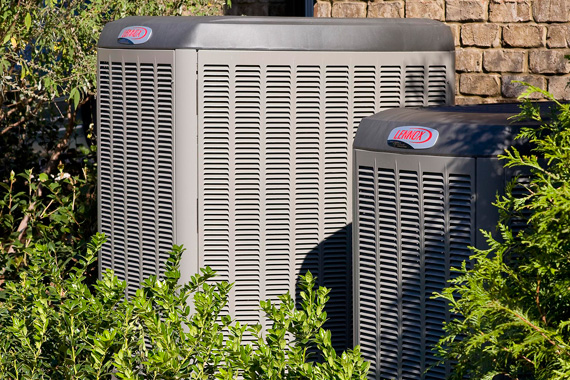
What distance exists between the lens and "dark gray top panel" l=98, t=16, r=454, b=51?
3686mm

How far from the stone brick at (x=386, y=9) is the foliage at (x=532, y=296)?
2.42 m

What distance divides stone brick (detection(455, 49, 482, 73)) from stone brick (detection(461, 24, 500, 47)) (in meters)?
0.04

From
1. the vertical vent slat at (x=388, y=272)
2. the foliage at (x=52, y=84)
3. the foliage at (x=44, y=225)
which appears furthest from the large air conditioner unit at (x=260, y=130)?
the foliage at (x=44, y=225)

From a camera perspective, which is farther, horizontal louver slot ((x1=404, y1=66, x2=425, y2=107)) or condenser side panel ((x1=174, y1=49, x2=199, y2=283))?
horizontal louver slot ((x1=404, y1=66, x2=425, y2=107))

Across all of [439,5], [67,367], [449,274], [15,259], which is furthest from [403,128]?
[15,259]

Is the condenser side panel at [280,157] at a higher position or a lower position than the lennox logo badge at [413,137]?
lower

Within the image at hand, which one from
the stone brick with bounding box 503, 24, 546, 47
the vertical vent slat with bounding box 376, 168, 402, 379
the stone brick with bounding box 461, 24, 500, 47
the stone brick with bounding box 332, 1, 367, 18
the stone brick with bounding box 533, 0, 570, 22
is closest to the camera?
the vertical vent slat with bounding box 376, 168, 402, 379

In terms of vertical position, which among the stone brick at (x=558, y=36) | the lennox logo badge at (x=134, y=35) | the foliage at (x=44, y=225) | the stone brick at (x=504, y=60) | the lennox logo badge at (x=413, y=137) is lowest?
the foliage at (x=44, y=225)

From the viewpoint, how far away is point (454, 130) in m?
2.90

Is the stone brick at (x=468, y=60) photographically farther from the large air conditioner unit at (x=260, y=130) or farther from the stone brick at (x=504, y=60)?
the large air conditioner unit at (x=260, y=130)

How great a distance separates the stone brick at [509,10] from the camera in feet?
14.2

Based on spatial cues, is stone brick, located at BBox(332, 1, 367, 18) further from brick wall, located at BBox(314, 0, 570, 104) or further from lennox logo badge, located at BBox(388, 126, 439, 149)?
lennox logo badge, located at BBox(388, 126, 439, 149)

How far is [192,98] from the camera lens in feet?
12.2

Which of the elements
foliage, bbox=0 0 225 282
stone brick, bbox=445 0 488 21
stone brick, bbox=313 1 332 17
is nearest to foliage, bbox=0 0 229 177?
foliage, bbox=0 0 225 282
